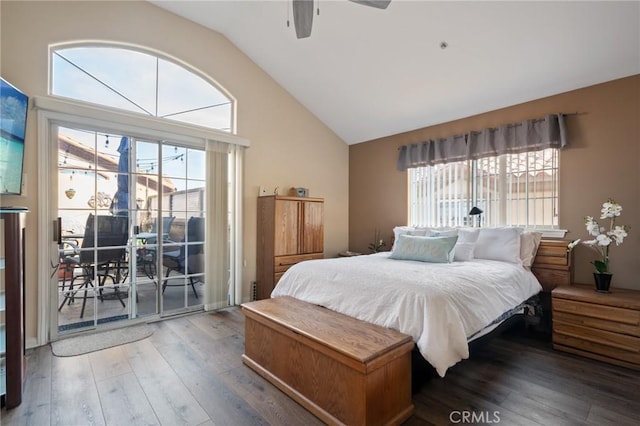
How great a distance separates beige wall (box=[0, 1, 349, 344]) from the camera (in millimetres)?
2793

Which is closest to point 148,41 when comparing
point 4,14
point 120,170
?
point 4,14

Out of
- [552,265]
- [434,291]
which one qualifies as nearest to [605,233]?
[552,265]

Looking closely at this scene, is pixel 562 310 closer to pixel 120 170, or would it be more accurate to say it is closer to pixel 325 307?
pixel 325 307

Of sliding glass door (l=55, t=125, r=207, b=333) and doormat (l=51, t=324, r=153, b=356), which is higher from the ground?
sliding glass door (l=55, t=125, r=207, b=333)

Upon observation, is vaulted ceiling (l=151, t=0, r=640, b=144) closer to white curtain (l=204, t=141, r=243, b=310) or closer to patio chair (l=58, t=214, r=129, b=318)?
white curtain (l=204, t=141, r=243, b=310)

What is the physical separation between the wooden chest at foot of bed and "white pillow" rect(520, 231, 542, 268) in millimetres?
2238

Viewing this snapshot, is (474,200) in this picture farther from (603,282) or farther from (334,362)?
(334,362)

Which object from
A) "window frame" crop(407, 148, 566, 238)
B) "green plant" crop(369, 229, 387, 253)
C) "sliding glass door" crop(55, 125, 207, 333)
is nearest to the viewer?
"sliding glass door" crop(55, 125, 207, 333)

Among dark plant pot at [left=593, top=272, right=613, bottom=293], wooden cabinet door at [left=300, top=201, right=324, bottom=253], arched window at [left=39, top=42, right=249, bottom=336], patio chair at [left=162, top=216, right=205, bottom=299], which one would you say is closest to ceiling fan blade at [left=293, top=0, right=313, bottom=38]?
arched window at [left=39, top=42, right=249, bottom=336]

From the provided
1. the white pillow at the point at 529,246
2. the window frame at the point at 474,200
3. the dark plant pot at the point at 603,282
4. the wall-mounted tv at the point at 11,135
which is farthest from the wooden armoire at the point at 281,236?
the dark plant pot at the point at 603,282

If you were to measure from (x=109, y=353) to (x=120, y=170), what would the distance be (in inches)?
75.2

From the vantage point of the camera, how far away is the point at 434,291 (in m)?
2.03

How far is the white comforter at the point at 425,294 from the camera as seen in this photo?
1.92 metres

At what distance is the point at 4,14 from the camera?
8.76 ft
